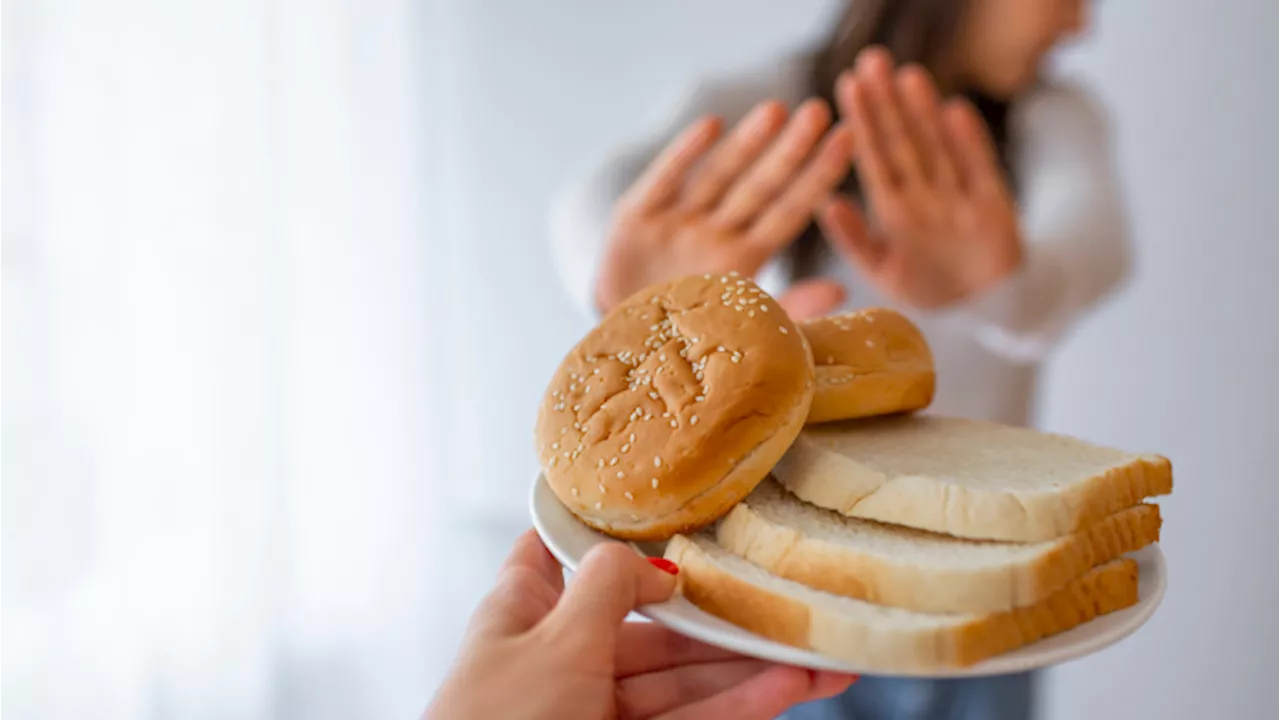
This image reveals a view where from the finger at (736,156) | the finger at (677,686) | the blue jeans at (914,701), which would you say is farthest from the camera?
the finger at (736,156)

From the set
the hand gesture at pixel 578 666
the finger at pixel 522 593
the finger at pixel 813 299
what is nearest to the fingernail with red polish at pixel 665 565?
the hand gesture at pixel 578 666

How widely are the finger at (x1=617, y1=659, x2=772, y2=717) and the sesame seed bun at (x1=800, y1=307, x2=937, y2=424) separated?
1.06 ft

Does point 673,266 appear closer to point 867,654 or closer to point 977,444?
point 977,444

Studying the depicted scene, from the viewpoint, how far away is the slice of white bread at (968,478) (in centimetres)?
100

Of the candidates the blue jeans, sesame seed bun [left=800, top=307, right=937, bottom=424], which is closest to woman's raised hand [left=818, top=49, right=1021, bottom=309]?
the blue jeans

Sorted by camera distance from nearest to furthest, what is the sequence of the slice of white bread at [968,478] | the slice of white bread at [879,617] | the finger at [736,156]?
the slice of white bread at [879,617] → the slice of white bread at [968,478] → the finger at [736,156]

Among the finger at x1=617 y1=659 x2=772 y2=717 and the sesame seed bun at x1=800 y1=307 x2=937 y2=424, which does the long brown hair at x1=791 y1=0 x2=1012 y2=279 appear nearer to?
the sesame seed bun at x1=800 y1=307 x2=937 y2=424

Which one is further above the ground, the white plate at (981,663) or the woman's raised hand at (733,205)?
the woman's raised hand at (733,205)

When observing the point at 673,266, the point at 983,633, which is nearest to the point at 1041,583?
the point at 983,633

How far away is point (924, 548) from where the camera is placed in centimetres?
102

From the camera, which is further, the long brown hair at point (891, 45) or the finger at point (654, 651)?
the long brown hair at point (891, 45)

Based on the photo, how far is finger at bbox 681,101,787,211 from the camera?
2.31 metres

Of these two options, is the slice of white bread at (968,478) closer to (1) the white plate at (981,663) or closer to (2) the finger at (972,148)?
(1) the white plate at (981,663)

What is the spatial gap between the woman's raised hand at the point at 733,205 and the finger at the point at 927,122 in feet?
0.54
